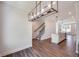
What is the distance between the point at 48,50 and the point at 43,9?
83cm

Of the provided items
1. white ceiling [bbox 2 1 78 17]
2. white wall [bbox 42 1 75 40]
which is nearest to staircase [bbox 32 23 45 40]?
white wall [bbox 42 1 75 40]

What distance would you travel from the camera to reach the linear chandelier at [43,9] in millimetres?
1773

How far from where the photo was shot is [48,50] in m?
1.94

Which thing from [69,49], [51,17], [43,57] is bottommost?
[43,57]

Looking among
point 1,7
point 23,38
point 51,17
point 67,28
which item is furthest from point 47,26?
point 1,7

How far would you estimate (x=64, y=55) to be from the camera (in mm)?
1871

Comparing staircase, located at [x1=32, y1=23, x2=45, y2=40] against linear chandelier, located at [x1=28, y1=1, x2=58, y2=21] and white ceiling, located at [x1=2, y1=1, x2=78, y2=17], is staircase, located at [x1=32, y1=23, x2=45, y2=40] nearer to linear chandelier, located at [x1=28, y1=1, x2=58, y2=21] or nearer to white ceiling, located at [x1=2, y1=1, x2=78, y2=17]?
linear chandelier, located at [x1=28, y1=1, x2=58, y2=21]

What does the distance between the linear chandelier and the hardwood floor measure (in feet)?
1.86

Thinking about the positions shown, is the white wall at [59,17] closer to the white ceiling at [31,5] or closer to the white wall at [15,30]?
the white ceiling at [31,5]

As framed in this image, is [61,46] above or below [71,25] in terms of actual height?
below

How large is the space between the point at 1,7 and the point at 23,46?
35.8 inches

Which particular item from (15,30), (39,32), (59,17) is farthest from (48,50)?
(15,30)

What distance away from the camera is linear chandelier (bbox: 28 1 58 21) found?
1.77m

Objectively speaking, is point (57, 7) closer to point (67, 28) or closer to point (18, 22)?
point (67, 28)
